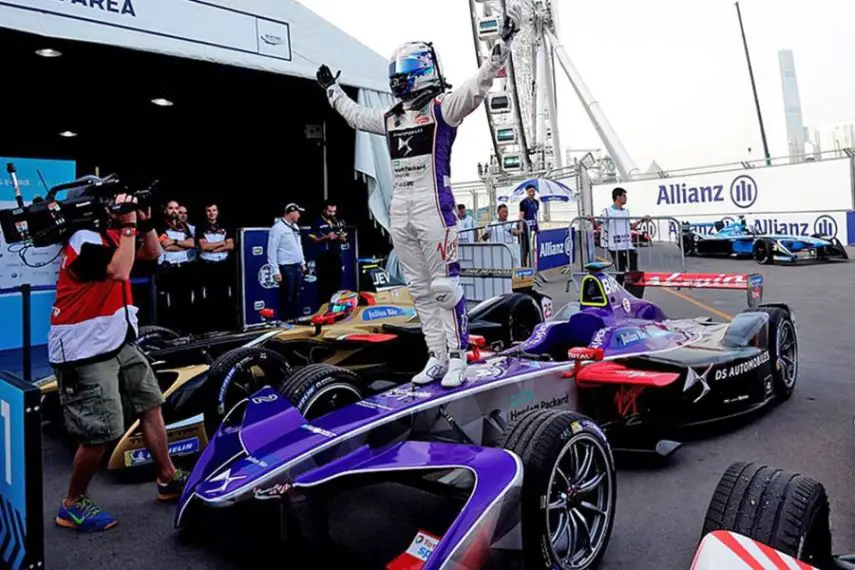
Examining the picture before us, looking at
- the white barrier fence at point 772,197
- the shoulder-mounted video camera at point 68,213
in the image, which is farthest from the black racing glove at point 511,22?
the white barrier fence at point 772,197

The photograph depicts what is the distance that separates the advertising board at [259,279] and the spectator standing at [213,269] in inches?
9.7

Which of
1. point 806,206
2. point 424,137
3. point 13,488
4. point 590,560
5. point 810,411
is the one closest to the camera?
point 13,488

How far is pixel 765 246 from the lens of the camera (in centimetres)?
1420

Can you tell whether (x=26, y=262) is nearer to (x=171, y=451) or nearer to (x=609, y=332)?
(x=171, y=451)

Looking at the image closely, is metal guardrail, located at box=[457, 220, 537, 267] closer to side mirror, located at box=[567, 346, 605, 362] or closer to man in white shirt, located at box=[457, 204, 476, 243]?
man in white shirt, located at box=[457, 204, 476, 243]

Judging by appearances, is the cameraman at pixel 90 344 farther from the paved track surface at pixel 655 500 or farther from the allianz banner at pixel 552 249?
the allianz banner at pixel 552 249

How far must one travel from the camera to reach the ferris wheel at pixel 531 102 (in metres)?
32.8

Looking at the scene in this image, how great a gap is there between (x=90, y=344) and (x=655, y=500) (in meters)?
2.62

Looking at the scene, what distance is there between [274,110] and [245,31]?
10.7ft

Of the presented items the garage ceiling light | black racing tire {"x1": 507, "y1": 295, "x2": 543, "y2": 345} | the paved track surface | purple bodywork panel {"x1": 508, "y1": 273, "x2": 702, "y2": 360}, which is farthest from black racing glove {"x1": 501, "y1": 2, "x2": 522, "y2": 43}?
the garage ceiling light

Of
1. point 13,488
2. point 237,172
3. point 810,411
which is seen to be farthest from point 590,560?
point 237,172

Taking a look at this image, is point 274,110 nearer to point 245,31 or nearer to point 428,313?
point 245,31

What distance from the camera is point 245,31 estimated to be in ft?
21.4

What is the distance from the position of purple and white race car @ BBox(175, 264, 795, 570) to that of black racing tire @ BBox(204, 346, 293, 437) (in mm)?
668
